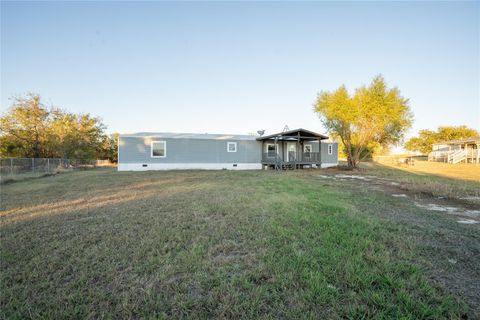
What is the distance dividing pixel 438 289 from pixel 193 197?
5.39 m

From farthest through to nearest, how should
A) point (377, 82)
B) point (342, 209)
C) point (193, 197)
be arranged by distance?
1. point (377, 82)
2. point (193, 197)
3. point (342, 209)

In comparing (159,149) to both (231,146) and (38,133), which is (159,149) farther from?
(38,133)

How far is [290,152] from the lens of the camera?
19609mm

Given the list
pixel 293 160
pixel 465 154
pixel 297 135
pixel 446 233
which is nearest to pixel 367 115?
pixel 297 135

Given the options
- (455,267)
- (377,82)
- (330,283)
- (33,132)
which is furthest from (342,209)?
(33,132)

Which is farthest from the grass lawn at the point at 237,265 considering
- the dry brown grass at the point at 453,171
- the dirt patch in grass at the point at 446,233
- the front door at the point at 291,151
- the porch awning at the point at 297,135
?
the front door at the point at 291,151

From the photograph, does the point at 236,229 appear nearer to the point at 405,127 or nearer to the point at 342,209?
the point at 342,209

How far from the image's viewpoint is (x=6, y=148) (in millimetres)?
18406

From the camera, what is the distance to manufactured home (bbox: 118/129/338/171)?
54.2 feet

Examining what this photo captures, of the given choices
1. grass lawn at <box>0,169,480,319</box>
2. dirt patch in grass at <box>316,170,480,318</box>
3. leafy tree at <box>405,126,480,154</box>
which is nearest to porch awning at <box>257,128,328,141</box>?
dirt patch in grass at <box>316,170,480,318</box>

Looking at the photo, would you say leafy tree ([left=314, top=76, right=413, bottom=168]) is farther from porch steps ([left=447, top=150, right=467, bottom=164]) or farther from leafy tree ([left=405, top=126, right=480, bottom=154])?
leafy tree ([left=405, top=126, right=480, bottom=154])

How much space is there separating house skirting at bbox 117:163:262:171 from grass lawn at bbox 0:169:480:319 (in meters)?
12.8

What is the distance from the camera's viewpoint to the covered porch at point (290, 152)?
17953mm

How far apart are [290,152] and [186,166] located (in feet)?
32.8
